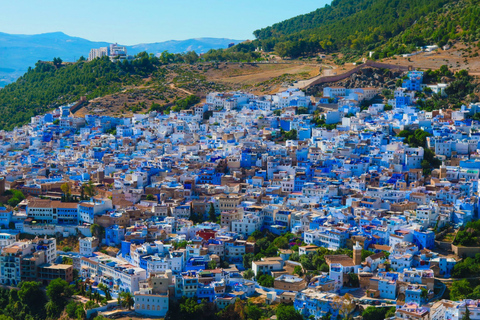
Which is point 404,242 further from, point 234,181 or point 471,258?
point 234,181

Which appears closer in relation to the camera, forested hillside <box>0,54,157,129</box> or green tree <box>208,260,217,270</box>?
green tree <box>208,260,217,270</box>

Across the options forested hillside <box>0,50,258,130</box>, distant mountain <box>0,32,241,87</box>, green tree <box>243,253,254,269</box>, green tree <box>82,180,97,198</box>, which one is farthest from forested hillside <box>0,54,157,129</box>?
distant mountain <box>0,32,241,87</box>

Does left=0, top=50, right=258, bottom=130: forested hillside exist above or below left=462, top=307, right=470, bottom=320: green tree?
above

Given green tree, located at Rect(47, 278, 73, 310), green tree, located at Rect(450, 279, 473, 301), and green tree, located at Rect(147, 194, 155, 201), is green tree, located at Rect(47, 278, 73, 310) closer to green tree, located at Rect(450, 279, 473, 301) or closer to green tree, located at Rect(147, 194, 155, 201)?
green tree, located at Rect(147, 194, 155, 201)

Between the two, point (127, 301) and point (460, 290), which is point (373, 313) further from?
point (127, 301)

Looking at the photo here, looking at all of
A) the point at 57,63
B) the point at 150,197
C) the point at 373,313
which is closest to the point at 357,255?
the point at 373,313

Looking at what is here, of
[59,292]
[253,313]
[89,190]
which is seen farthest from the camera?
[89,190]

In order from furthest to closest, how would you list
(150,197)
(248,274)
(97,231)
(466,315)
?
(150,197)
(97,231)
(248,274)
(466,315)
